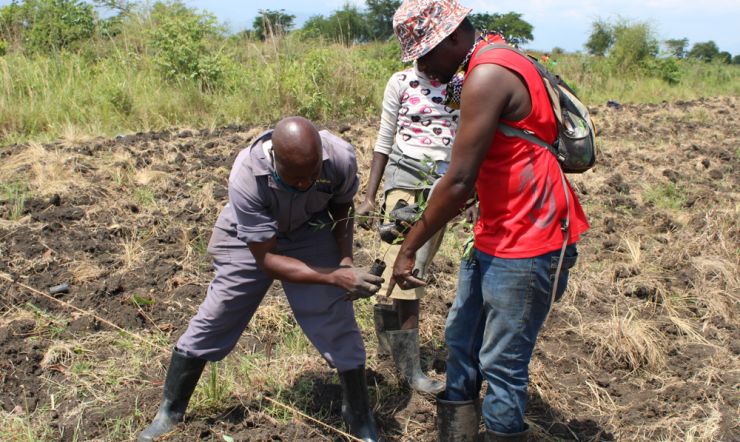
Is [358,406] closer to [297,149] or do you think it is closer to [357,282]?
[357,282]

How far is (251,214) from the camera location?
2.65 m

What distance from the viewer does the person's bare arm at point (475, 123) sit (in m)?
2.08

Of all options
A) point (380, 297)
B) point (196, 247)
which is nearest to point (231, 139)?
point (196, 247)

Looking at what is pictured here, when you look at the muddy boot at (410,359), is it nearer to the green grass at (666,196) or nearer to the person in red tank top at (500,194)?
the person in red tank top at (500,194)

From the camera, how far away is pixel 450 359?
2768 mm

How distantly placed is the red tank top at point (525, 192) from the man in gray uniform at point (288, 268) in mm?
575

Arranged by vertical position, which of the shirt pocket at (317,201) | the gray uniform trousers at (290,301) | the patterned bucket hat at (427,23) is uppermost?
the patterned bucket hat at (427,23)

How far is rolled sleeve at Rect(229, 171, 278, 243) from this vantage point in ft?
8.68

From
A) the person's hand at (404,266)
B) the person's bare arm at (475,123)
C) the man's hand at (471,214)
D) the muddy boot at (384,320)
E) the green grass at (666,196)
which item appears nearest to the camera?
the person's bare arm at (475,123)

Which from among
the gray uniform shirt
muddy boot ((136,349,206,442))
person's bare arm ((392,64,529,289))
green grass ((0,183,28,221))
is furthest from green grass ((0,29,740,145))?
person's bare arm ((392,64,529,289))

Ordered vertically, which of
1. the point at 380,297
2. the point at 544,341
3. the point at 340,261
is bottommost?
the point at 544,341

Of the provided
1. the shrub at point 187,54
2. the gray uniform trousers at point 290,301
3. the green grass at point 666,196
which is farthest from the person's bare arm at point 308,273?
the shrub at point 187,54

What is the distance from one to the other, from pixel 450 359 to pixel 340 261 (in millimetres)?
656

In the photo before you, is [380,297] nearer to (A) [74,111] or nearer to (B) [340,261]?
(B) [340,261]
